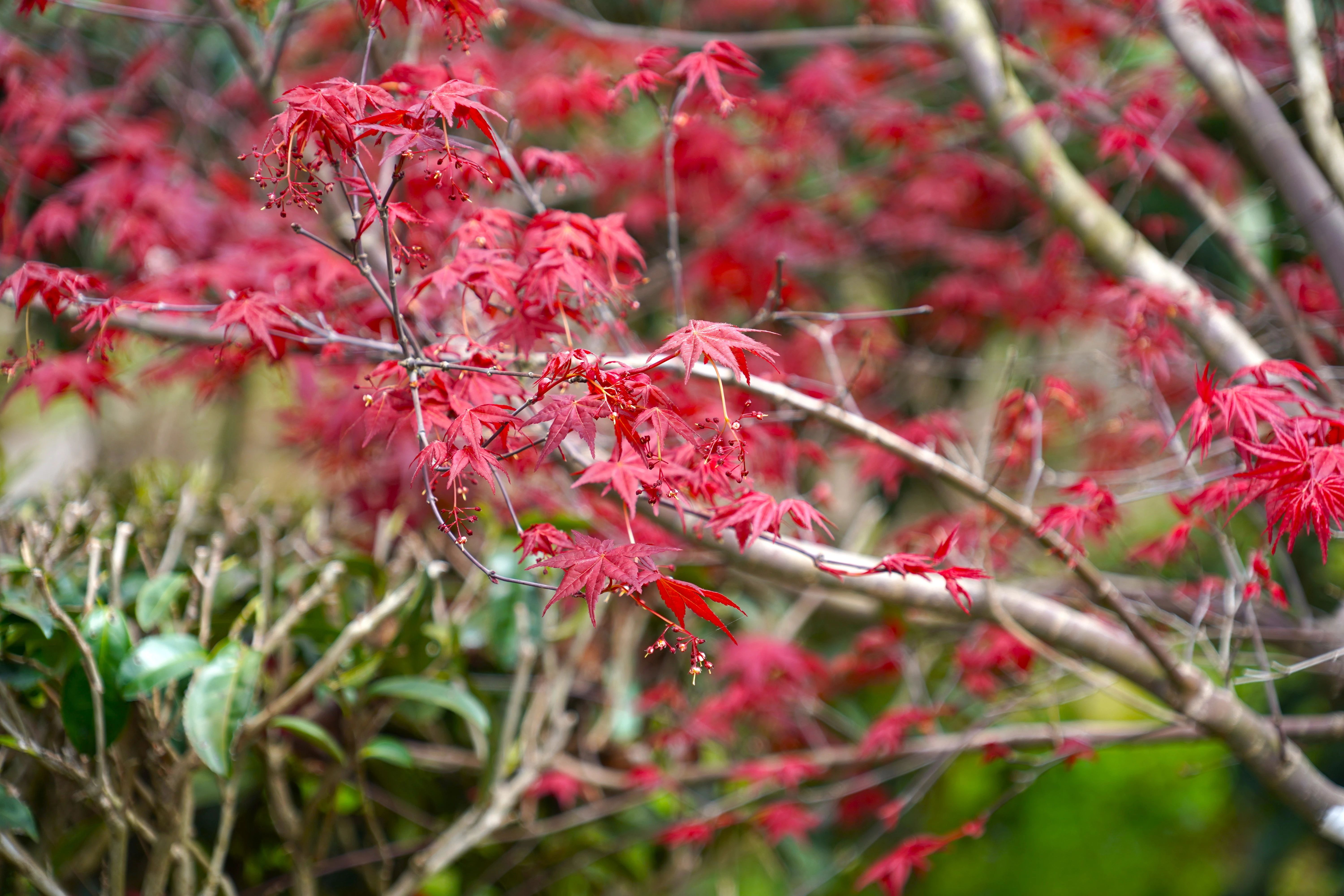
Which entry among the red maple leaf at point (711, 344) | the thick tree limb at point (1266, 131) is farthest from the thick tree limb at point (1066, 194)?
the red maple leaf at point (711, 344)

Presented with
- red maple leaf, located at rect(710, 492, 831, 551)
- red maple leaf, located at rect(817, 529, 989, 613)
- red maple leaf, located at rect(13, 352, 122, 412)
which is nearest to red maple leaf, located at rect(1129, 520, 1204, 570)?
red maple leaf, located at rect(817, 529, 989, 613)

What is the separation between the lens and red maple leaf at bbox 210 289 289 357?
128 cm

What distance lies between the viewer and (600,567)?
3.38 ft

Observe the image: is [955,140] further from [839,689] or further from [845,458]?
[839,689]

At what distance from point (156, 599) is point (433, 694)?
56 centimetres

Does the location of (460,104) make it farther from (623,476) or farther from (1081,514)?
(1081,514)

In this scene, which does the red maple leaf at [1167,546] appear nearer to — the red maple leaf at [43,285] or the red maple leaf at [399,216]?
the red maple leaf at [399,216]

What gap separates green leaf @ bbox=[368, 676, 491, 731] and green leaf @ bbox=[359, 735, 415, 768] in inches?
3.9

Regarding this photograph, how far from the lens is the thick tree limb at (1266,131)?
1864mm

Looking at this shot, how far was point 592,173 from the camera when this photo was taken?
162 cm

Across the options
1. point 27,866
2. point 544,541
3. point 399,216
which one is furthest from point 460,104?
point 27,866

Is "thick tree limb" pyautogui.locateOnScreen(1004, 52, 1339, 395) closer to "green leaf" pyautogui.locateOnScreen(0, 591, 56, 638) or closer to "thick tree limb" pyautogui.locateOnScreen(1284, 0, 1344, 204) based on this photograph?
"thick tree limb" pyautogui.locateOnScreen(1284, 0, 1344, 204)

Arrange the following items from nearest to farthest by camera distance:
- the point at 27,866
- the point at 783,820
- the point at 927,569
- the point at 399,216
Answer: the point at 399,216 < the point at 927,569 < the point at 27,866 < the point at 783,820

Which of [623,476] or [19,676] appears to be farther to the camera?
[19,676]
